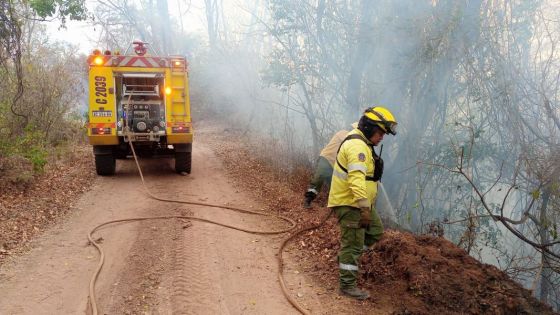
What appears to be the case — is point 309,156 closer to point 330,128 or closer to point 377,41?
point 330,128

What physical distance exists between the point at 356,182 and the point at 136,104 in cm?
649

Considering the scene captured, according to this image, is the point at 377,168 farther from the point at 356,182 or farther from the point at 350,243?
the point at 350,243

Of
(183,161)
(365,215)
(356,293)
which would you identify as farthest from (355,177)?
(183,161)

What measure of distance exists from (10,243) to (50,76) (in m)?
7.16

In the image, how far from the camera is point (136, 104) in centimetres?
899

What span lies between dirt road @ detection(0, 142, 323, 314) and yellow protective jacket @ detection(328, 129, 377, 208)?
3.52ft

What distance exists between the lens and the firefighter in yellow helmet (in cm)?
392

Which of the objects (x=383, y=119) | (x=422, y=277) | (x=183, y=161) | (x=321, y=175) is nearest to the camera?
(x=383, y=119)

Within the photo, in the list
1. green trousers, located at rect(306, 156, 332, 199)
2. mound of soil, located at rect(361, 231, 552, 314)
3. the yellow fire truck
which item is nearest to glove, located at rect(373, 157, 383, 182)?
mound of soil, located at rect(361, 231, 552, 314)

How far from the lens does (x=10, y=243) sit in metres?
5.38

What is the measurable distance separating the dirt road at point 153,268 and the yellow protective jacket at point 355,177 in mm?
1074

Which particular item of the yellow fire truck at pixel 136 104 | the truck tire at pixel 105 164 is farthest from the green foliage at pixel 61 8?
the truck tire at pixel 105 164

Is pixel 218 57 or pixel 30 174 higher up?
pixel 218 57

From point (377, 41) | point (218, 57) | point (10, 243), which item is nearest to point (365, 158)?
point (10, 243)
